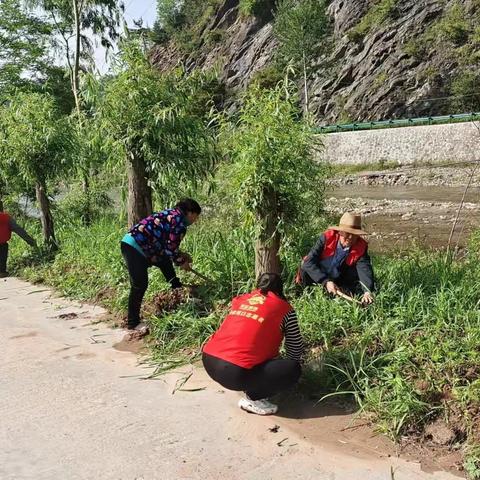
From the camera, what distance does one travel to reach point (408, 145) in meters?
30.0

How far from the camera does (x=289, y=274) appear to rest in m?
5.98

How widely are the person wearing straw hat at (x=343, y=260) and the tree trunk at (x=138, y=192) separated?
2.87m

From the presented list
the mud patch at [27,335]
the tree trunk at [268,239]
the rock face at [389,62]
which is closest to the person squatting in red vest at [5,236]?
the mud patch at [27,335]

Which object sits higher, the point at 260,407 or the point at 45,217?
the point at 45,217

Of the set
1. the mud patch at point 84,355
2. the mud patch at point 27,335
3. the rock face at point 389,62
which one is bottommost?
the mud patch at point 84,355

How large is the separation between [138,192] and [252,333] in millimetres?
3998

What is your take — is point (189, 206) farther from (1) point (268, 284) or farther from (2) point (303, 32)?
(2) point (303, 32)

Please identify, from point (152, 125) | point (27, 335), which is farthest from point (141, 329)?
point (152, 125)

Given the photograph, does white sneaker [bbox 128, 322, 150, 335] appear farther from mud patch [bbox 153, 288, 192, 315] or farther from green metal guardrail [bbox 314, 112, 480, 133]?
green metal guardrail [bbox 314, 112, 480, 133]

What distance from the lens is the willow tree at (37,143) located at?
9275 mm

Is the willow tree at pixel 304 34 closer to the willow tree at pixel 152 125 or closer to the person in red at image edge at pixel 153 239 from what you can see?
the willow tree at pixel 152 125

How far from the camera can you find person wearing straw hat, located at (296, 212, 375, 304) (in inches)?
197

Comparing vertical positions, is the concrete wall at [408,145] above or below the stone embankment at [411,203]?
above

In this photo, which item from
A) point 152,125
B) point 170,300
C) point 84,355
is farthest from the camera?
point 152,125
